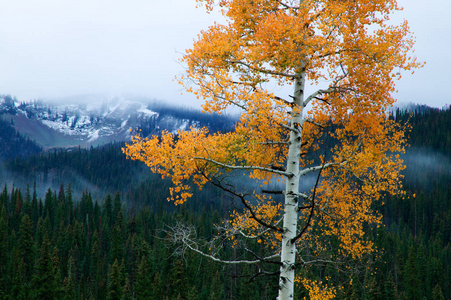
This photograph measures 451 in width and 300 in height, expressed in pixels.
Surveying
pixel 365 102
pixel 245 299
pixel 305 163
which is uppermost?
pixel 365 102

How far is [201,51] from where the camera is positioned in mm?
7359

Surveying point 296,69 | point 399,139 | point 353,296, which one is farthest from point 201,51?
point 353,296

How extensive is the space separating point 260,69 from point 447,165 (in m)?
223

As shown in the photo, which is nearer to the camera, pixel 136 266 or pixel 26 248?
pixel 136 266

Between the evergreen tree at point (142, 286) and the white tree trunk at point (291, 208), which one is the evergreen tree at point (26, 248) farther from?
the white tree trunk at point (291, 208)

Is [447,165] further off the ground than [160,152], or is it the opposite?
[160,152]

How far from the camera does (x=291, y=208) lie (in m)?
7.00

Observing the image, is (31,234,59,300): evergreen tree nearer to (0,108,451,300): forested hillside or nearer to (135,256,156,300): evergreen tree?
(0,108,451,300): forested hillside

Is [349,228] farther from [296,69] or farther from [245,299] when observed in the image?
[245,299]

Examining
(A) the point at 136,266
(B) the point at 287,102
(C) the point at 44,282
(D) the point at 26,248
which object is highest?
(B) the point at 287,102

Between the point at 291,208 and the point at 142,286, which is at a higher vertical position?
the point at 291,208

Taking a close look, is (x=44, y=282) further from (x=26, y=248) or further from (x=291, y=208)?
(x=291, y=208)

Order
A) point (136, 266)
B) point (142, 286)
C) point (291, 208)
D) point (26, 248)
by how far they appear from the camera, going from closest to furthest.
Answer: point (291, 208)
point (142, 286)
point (136, 266)
point (26, 248)

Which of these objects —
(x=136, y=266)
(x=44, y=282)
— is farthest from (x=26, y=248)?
(x=44, y=282)
